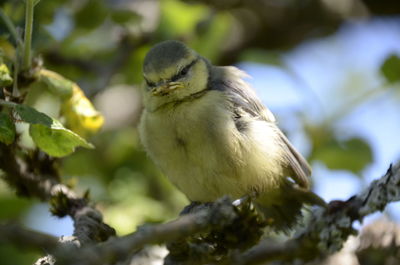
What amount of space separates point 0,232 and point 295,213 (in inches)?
105

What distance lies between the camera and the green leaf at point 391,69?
338 cm

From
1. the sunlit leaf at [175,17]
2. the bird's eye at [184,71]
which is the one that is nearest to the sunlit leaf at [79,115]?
the bird's eye at [184,71]

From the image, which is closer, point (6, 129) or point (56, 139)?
point (6, 129)

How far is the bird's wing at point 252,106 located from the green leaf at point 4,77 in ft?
4.87

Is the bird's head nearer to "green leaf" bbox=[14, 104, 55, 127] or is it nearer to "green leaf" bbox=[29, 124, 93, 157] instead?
"green leaf" bbox=[29, 124, 93, 157]

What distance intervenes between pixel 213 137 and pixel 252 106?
0.50 meters

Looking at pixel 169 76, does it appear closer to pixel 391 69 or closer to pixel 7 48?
pixel 7 48

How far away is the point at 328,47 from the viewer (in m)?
6.41

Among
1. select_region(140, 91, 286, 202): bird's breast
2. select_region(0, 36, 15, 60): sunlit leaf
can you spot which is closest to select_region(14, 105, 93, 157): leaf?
select_region(0, 36, 15, 60): sunlit leaf

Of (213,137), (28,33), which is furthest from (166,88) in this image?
(28,33)

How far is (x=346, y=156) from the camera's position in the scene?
3.63m

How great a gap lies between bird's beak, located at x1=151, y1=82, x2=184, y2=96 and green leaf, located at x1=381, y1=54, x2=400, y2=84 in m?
1.26

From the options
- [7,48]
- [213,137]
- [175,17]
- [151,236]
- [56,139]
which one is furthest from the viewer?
[175,17]

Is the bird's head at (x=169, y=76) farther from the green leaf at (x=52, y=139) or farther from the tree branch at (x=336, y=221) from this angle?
the tree branch at (x=336, y=221)
